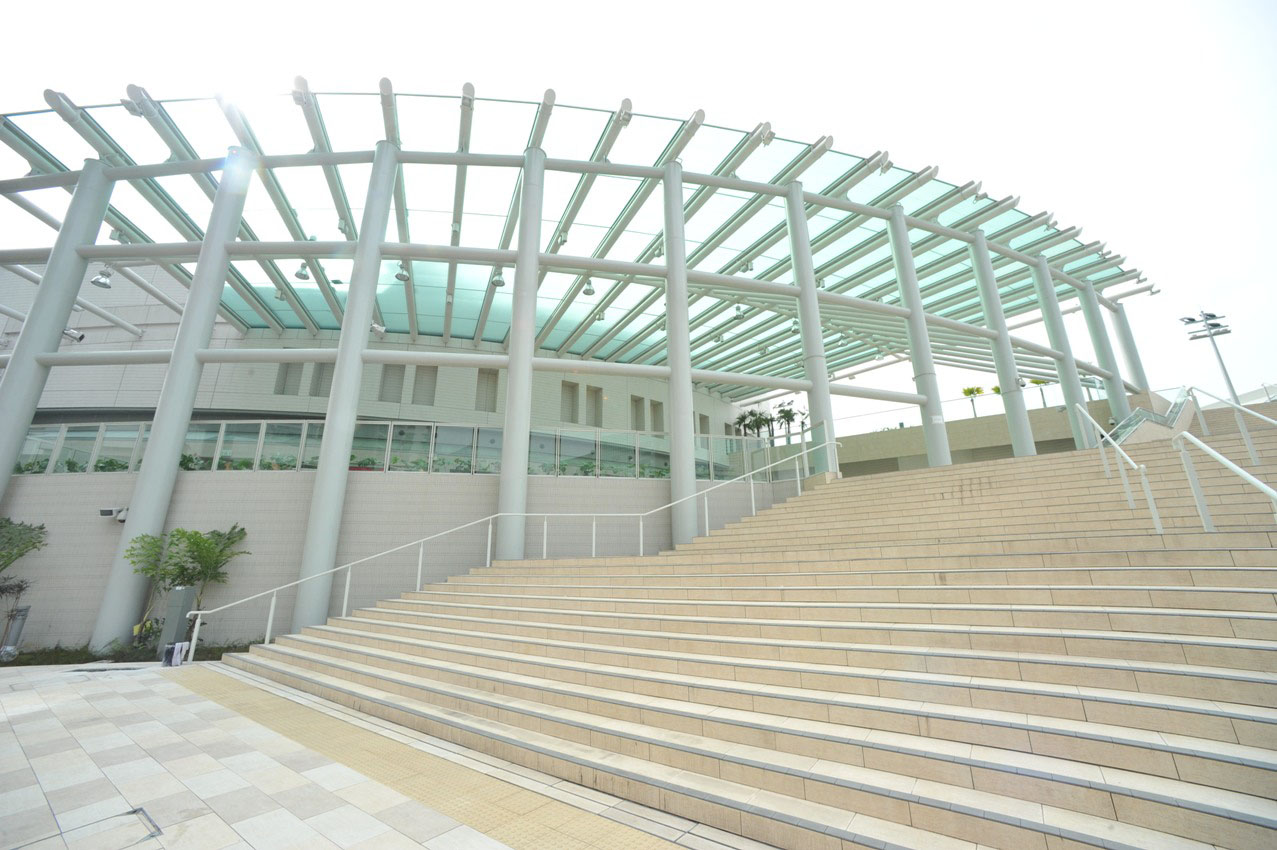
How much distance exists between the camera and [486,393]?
66.7ft

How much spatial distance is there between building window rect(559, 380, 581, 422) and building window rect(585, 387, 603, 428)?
448 millimetres

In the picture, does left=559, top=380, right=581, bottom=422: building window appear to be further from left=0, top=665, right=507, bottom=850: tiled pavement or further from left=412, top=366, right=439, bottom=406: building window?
left=0, top=665, right=507, bottom=850: tiled pavement

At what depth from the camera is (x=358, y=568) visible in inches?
397

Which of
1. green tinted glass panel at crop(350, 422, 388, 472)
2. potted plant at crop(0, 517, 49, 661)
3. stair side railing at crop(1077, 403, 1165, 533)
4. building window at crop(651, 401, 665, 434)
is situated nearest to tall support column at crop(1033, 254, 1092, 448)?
stair side railing at crop(1077, 403, 1165, 533)

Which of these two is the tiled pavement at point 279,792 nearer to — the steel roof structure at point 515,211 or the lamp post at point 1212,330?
the steel roof structure at point 515,211

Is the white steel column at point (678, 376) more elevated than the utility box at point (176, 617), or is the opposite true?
the white steel column at point (678, 376)

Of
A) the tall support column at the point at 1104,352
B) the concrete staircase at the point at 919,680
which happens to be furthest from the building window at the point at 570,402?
the tall support column at the point at 1104,352

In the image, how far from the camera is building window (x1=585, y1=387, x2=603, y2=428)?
22125mm

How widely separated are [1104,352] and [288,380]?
3016 cm

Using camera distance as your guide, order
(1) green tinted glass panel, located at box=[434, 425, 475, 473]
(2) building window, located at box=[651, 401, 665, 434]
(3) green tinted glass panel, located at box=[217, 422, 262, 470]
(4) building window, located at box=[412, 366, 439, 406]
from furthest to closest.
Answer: (2) building window, located at box=[651, 401, 665, 434], (4) building window, located at box=[412, 366, 439, 406], (1) green tinted glass panel, located at box=[434, 425, 475, 473], (3) green tinted glass panel, located at box=[217, 422, 262, 470]

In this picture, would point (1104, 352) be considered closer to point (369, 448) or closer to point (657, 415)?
point (657, 415)

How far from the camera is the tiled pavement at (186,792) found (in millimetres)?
2617

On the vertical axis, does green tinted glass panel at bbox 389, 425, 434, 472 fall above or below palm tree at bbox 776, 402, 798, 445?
below

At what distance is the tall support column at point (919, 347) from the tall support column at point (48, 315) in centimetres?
2071
